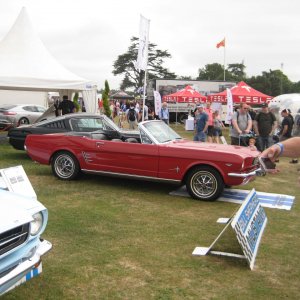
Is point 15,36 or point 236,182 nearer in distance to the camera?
point 236,182

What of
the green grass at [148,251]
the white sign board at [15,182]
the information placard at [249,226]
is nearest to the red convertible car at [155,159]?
the green grass at [148,251]

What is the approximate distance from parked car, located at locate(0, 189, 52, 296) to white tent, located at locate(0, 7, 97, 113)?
10337 mm

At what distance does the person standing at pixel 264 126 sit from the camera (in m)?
11.3

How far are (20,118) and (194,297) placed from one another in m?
18.4

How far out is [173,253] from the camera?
4.77 meters

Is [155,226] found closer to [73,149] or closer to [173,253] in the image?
[173,253]

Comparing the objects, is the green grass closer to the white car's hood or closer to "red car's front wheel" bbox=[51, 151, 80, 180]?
"red car's front wheel" bbox=[51, 151, 80, 180]

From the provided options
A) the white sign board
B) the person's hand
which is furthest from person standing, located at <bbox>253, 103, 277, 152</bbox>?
the white sign board

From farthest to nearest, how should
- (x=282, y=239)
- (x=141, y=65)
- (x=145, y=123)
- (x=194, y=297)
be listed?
(x=141, y=65), (x=145, y=123), (x=282, y=239), (x=194, y=297)

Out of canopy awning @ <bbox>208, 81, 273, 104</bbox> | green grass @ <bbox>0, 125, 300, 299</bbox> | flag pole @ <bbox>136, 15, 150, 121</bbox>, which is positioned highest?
flag pole @ <bbox>136, 15, 150, 121</bbox>

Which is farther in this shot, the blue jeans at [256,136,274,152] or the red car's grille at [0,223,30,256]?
the blue jeans at [256,136,274,152]

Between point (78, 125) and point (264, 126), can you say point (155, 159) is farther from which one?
point (264, 126)

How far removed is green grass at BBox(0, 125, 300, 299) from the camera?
386 cm

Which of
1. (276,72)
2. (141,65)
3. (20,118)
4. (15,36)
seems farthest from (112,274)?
(276,72)
